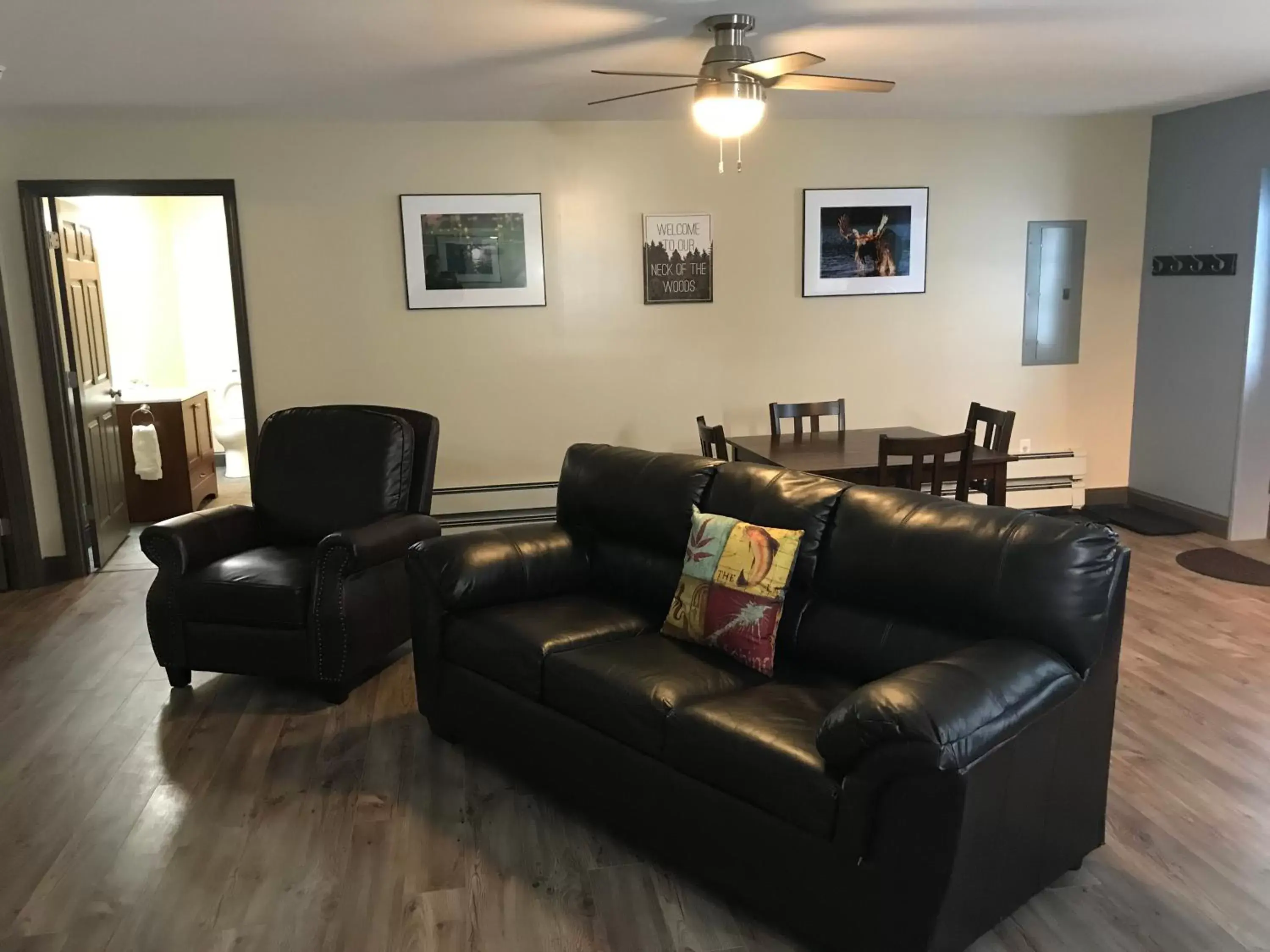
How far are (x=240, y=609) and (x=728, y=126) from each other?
2.46 m

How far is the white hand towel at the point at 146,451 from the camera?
6156 mm

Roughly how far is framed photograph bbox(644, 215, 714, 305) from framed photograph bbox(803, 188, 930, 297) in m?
0.57

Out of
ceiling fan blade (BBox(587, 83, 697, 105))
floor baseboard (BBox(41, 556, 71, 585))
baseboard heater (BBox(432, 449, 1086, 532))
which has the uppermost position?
ceiling fan blade (BBox(587, 83, 697, 105))

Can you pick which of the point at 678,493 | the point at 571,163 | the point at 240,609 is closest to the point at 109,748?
the point at 240,609

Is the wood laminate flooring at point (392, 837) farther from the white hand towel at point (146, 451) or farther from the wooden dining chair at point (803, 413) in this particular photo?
the white hand towel at point (146, 451)

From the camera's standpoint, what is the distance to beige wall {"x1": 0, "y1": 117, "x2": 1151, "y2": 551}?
4961 millimetres

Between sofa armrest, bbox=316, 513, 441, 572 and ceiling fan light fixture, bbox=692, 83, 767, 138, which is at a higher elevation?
ceiling fan light fixture, bbox=692, 83, 767, 138

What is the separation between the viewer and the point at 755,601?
259cm

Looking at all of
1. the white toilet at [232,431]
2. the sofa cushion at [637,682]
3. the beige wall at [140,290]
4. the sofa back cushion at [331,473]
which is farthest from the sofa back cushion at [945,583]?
the white toilet at [232,431]

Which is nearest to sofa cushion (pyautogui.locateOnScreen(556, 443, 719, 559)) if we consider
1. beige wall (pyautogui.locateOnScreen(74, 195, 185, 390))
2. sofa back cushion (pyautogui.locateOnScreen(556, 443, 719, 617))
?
sofa back cushion (pyautogui.locateOnScreen(556, 443, 719, 617))

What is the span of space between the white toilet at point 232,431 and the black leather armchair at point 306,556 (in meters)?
4.02

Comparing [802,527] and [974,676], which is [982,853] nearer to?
[974,676]

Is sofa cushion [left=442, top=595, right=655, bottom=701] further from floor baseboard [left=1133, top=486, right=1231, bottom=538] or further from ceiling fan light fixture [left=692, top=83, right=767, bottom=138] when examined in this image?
floor baseboard [left=1133, top=486, right=1231, bottom=538]

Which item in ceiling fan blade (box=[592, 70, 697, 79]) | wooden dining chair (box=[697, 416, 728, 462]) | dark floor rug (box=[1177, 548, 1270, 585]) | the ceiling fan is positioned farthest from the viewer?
dark floor rug (box=[1177, 548, 1270, 585])
